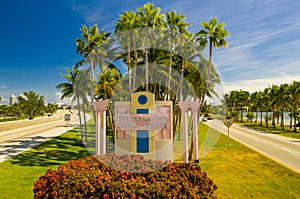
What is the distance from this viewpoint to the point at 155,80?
105ft

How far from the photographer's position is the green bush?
26.4ft

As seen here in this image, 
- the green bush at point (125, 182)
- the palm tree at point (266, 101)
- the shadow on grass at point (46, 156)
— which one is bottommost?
the shadow on grass at point (46, 156)

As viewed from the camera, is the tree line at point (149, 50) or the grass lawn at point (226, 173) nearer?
the grass lawn at point (226, 173)

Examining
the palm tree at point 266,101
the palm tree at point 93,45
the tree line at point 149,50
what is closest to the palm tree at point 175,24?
the tree line at point 149,50

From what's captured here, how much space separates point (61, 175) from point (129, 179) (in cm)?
262

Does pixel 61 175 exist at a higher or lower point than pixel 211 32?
lower

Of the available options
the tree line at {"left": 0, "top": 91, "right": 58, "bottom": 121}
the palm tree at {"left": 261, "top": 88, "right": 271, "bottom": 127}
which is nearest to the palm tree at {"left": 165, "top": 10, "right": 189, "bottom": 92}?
the palm tree at {"left": 261, "top": 88, "right": 271, "bottom": 127}

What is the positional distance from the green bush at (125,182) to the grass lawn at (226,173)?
12.5 feet

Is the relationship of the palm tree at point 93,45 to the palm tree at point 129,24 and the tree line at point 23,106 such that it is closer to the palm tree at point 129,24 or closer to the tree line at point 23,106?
the palm tree at point 129,24

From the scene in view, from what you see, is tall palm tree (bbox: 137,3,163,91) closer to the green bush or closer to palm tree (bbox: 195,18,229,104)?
palm tree (bbox: 195,18,229,104)

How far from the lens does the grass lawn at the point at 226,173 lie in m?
12.6

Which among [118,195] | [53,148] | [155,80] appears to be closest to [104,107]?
[118,195]

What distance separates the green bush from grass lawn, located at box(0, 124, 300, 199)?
380 centimetres

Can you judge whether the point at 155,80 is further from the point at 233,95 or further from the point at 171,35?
the point at 233,95
